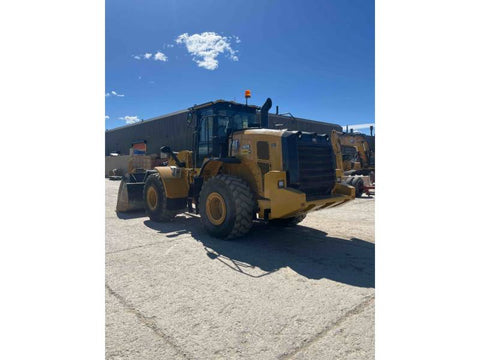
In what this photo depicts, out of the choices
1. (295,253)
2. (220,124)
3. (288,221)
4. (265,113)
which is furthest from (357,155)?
(295,253)

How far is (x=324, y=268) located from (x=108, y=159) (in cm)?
2954

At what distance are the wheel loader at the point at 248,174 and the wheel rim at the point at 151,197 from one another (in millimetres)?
441

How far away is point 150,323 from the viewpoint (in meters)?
2.60

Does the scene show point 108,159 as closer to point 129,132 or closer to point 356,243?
point 129,132

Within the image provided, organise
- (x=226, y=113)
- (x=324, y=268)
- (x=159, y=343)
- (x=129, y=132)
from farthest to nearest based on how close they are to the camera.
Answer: (x=129, y=132) < (x=226, y=113) < (x=324, y=268) < (x=159, y=343)

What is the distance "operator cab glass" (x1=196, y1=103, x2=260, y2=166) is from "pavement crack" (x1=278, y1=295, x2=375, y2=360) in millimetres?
3981

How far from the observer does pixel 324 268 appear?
392cm

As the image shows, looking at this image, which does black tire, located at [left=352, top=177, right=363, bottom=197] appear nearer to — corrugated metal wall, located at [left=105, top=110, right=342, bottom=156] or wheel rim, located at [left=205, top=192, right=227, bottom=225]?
wheel rim, located at [left=205, top=192, right=227, bottom=225]

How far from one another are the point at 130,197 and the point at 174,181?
196cm

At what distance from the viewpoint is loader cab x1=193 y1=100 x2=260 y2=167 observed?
635 cm

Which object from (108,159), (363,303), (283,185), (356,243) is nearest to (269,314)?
(363,303)

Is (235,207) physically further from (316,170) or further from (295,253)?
(316,170)

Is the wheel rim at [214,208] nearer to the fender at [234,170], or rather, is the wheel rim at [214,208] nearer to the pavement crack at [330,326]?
the fender at [234,170]

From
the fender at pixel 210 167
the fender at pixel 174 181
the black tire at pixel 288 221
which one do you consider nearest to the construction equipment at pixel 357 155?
the black tire at pixel 288 221
